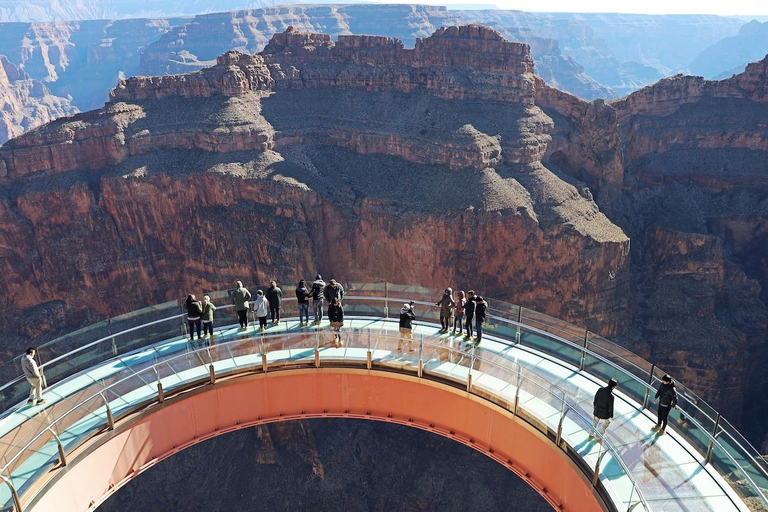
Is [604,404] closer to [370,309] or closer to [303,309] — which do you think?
[370,309]

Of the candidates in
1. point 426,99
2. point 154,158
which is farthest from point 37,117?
point 426,99

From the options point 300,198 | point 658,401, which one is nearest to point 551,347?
point 658,401

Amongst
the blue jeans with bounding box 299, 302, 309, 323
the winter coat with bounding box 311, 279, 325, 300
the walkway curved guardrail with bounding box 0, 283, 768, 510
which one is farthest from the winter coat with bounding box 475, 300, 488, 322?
the blue jeans with bounding box 299, 302, 309, 323

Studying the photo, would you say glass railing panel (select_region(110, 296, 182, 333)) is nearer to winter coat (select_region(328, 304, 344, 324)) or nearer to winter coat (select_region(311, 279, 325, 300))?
winter coat (select_region(311, 279, 325, 300))

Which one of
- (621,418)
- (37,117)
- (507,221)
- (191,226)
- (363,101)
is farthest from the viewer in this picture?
(37,117)

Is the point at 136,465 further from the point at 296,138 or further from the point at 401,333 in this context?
the point at 296,138

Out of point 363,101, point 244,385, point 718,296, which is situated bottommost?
point 718,296
